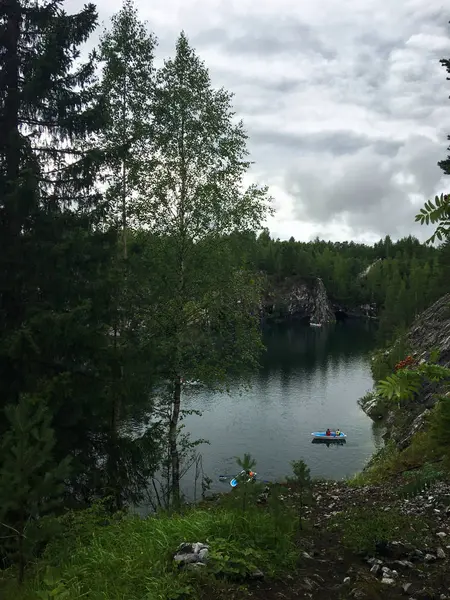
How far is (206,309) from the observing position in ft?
56.2

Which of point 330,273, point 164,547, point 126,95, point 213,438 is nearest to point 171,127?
point 126,95

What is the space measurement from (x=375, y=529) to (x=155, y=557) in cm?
354

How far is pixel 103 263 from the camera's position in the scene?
Result: 11945 millimetres

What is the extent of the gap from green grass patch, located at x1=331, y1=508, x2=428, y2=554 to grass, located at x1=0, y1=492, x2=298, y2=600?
0.90m

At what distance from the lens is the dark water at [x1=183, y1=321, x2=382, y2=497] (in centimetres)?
3209

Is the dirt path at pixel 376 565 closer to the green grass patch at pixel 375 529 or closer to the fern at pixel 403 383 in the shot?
the green grass patch at pixel 375 529

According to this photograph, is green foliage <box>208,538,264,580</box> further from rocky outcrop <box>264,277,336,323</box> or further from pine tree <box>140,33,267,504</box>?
rocky outcrop <box>264,277,336,323</box>

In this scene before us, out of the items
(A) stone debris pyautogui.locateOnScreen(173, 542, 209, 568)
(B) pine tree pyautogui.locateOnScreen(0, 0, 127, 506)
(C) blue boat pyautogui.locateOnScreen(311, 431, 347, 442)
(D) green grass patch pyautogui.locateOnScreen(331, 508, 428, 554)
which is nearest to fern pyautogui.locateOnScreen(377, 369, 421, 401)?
(A) stone debris pyautogui.locateOnScreen(173, 542, 209, 568)

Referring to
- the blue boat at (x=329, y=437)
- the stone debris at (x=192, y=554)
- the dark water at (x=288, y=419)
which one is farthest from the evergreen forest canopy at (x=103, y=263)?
the blue boat at (x=329, y=437)

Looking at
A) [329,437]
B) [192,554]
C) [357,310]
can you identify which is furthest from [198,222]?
[357,310]

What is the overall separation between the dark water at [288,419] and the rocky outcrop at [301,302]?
67.3 metres

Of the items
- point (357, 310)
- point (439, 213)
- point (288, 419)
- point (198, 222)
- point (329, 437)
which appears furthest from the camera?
point (357, 310)

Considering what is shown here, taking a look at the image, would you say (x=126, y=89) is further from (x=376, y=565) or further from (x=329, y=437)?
(x=329, y=437)

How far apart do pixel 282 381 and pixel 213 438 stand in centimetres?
2390
